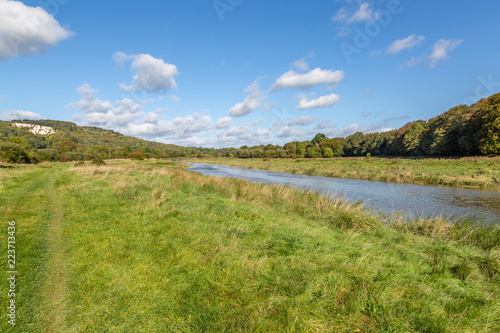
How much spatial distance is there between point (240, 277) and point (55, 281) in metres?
4.07

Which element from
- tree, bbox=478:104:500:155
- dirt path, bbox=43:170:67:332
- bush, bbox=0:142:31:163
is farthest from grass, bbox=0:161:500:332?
tree, bbox=478:104:500:155

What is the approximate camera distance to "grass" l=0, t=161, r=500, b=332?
377 cm

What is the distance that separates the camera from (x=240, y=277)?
4.78 metres

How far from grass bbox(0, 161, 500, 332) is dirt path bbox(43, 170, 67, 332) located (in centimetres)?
3

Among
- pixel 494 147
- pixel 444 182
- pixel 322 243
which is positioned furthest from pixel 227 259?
pixel 494 147

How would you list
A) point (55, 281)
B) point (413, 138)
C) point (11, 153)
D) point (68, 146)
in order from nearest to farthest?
point (55, 281) < point (11, 153) < point (413, 138) < point (68, 146)

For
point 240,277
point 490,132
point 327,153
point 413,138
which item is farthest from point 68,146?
point 490,132

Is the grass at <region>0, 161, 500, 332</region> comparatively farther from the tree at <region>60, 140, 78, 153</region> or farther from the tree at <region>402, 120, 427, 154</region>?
the tree at <region>60, 140, 78, 153</region>

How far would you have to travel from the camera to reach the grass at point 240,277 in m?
3.77

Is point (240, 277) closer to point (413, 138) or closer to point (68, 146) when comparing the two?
point (413, 138)

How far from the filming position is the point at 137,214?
9.09m

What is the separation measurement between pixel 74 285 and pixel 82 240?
97.9 inches

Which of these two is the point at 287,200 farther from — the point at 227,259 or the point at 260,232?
the point at 227,259

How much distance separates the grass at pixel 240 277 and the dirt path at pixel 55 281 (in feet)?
0.09
